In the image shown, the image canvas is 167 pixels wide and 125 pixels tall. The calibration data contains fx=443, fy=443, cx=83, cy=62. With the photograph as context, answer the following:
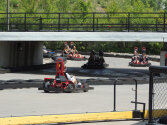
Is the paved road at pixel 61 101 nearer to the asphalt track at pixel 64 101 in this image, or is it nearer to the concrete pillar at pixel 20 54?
the asphalt track at pixel 64 101

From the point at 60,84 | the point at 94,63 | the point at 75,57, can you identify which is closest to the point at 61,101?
the point at 60,84

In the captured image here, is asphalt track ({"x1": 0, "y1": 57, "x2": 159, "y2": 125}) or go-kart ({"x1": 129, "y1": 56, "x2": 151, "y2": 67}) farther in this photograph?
go-kart ({"x1": 129, "y1": 56, "x2": 151, "y2": 67})

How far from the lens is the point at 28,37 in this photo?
29.2 m

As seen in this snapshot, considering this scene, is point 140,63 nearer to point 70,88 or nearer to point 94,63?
point 94,63

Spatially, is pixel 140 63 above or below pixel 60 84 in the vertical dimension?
below

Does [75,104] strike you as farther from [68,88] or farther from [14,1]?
[14,1]

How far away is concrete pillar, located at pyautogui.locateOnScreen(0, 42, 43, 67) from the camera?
32156 mm

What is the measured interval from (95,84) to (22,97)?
5.86 m

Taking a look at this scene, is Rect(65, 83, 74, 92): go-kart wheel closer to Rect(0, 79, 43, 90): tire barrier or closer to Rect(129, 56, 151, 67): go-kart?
Rect(0, 79, 43, 90): tire barrier

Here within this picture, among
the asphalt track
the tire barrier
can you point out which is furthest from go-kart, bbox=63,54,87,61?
the tire barrier

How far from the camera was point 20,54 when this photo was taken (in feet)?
111

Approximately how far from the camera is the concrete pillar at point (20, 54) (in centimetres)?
3216

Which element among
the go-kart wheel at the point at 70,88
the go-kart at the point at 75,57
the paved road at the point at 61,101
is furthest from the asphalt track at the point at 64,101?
the go-kart at the point at 75,57

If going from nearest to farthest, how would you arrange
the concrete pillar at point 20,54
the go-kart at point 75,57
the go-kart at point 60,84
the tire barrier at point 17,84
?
the go-kart at point 60,84 < the tire barrier at point 17,84 < the concrete pillar at point 20,54 < the go-kart at point 75,57
